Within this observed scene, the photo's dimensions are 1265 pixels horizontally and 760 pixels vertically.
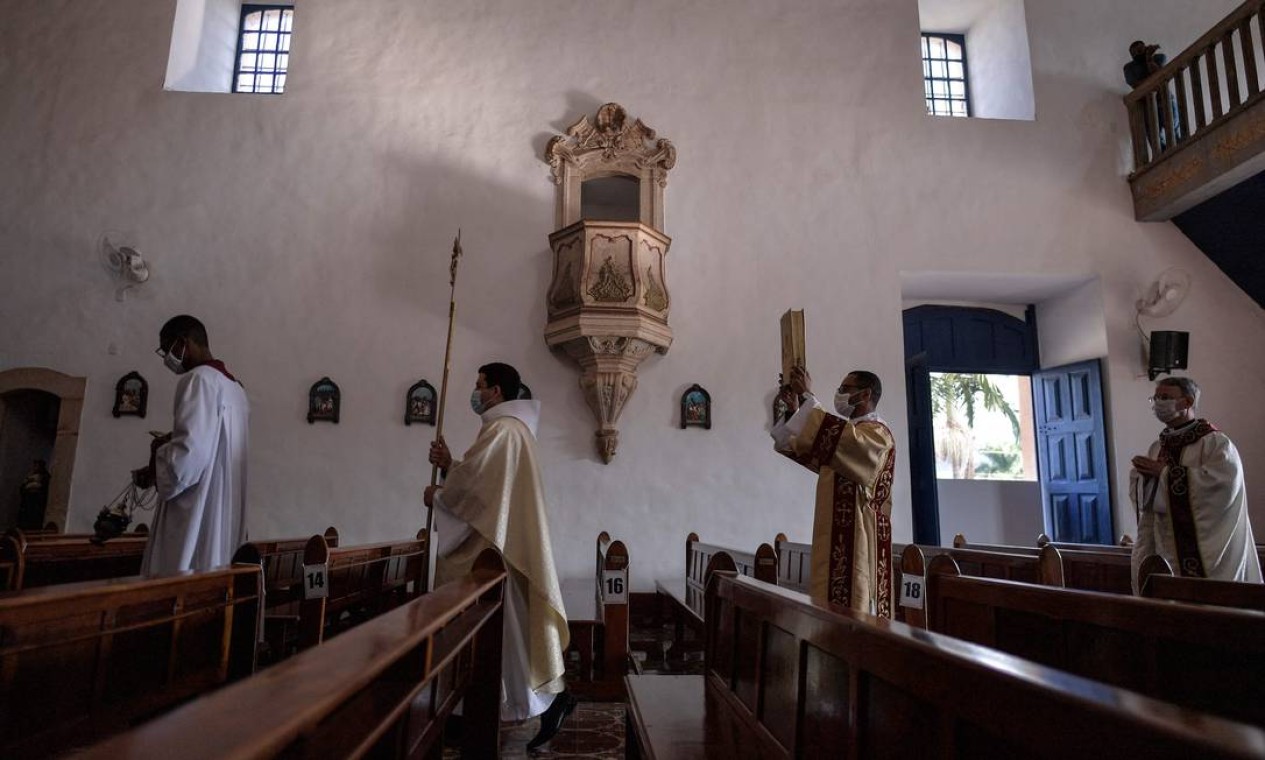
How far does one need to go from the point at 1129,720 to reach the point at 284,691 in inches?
33.3

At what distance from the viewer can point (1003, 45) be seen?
8.45 meters

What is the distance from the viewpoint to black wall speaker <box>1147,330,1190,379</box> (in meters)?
7.14

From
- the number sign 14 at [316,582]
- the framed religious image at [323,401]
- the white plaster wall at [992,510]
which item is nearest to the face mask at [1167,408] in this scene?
the number sign 14 at [316,582]

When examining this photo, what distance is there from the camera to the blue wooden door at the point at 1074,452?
7391 millimetres

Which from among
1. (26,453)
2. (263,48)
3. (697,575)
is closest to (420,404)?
(697,575)

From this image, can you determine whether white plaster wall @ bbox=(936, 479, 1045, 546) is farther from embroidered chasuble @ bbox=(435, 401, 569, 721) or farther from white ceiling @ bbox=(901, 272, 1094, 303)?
embroidered chasuble @ bbox=(435, 401, 569, 721)

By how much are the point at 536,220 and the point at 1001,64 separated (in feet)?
18.0

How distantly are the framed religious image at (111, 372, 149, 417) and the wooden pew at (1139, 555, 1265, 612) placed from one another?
752 centimetres

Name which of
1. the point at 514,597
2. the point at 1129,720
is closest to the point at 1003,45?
the point at 514,597

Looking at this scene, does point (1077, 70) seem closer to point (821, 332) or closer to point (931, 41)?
point (931, 41)

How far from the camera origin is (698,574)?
5379 mm

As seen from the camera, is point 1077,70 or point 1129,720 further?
point 1077,70

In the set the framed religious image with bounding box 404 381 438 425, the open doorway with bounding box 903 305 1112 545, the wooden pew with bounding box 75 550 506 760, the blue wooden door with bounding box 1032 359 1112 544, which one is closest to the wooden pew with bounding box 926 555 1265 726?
the wooden pew with bounding box 75 550 506 760

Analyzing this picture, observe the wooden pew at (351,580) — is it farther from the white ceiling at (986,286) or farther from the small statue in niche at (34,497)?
the white ceiling at (986,286)
